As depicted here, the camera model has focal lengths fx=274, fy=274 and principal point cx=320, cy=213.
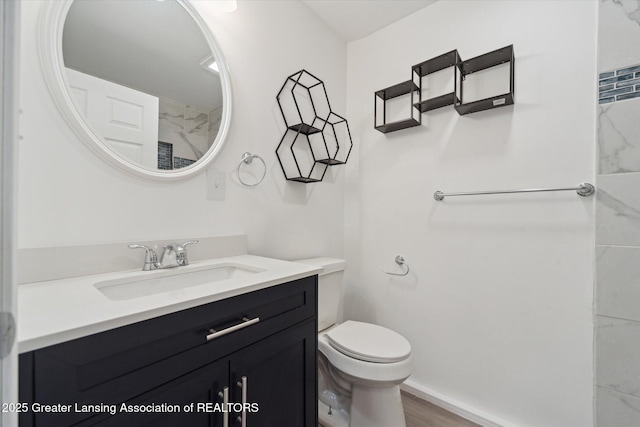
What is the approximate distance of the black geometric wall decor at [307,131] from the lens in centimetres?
164

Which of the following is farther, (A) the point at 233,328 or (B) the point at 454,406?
(B) the point at 454,406

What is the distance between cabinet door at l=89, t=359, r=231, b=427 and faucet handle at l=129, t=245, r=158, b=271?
0.47 m

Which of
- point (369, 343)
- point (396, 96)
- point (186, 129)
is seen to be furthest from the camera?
point (396, 96)

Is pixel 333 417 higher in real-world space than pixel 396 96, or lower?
lower

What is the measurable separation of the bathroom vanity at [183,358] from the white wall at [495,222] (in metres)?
0.91

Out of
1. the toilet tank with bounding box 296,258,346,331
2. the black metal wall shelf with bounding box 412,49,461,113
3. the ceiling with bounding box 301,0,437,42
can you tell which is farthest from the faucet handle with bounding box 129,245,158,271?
the ceiling with bounding box 301,0,437,42

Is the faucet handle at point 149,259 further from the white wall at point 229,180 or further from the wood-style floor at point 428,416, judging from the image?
the wood-style floor at point 428,416

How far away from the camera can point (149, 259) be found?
3.34 feet

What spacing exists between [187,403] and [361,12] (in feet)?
7.12

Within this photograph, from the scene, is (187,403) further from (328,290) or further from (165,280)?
(328,290)

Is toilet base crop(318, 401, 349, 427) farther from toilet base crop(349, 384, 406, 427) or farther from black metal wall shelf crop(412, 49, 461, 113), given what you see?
black metal wall shelf crop(412, 49, 461, 113)

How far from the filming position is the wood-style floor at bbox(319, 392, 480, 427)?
1.45 meters

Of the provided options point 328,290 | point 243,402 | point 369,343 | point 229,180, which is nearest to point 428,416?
point 369,343

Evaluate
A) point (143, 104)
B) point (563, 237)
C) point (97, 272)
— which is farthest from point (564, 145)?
point (97, 272)
